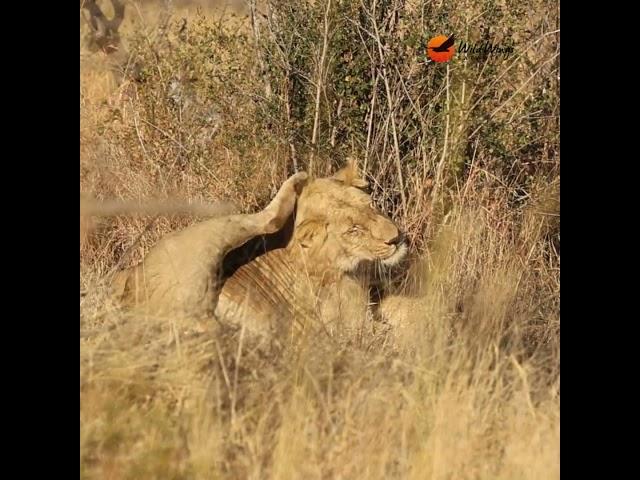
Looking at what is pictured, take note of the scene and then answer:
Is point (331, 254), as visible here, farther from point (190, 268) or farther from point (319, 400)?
point (319, 400)

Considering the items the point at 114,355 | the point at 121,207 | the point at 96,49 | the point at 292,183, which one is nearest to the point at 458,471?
the point at 114,355

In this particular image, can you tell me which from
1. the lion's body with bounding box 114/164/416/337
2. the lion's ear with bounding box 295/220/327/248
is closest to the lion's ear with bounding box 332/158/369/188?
the lion's body with bounding box 114/164/416/337

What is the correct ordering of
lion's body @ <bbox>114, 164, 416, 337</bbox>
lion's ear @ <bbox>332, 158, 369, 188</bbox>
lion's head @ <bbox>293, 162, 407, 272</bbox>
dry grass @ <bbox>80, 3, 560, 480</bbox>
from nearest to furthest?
dry grass @ <bbox>80, 3, 560, 480</bbox>, lion's body @ <bbox>114, 164, 416, 337</bbox>, lion's head @ <bbox>293, 162, 407, 272</bbox>, lion's ear @ <bbox>332, 158, 369, 188</bbox>

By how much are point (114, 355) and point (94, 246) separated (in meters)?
2.26

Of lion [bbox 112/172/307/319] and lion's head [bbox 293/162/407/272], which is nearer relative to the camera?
lion [bbox 112/172/307/319]

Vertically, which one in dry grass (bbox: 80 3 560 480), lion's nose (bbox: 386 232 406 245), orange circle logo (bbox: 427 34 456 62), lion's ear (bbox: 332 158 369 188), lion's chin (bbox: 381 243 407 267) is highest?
orange circle logo (bbox: 427 34 456 62)

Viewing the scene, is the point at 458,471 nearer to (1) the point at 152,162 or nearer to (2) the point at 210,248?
(2) the point at 210,248

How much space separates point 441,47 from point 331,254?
194 centimetres

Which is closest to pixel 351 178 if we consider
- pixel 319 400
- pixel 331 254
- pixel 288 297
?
pixel 331 254

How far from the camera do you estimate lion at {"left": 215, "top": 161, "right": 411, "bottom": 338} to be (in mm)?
5297

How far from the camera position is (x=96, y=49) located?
974cm

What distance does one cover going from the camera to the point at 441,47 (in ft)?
22.1

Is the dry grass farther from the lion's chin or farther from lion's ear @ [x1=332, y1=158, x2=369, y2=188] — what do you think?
lion's ear @ [x1=332, y1=158, x2=369, y2=188]

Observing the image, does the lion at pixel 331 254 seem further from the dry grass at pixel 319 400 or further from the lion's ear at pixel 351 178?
the dry grass at pixel 319 400
